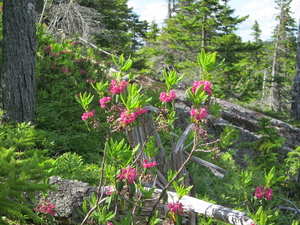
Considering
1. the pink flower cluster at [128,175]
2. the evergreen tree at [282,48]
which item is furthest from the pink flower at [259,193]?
the evergreen tree at [282,48]

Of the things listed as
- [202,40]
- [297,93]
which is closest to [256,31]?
[202,40]

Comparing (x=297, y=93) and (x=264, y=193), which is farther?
(x=297, y=93)

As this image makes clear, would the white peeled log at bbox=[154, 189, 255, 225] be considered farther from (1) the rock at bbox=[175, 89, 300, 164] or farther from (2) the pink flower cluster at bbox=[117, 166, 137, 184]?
(1) the rock at bbox=[175, 89, 300, 164]

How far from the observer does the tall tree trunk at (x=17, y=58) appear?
4.93 m

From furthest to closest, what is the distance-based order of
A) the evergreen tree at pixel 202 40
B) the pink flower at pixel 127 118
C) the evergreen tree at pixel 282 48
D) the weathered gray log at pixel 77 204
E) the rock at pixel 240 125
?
the evergreen tree at pixel 282 48 < the evergreen tree at pixel 202 40 < the rock at pixel 240 125 < the weathered gray log at pixel 77 204 < the pink flower at pixel 127 118

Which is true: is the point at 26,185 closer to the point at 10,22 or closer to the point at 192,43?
the point at 10,22

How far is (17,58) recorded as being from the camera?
499 centimetres

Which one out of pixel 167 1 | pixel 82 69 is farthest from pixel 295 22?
pixel 82 69

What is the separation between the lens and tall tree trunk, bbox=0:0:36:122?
493cm

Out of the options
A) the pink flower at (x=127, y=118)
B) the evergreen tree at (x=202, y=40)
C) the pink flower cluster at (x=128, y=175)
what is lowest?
the pink flower cluster at (x=128, y=175)

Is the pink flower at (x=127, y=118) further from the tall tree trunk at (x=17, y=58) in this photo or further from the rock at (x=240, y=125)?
the rock at (x=240, y=125)

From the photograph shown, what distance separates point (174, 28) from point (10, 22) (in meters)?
14.2

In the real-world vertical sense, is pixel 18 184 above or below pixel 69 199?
above

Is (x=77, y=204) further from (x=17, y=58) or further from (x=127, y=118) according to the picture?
(x=17, y=58)
